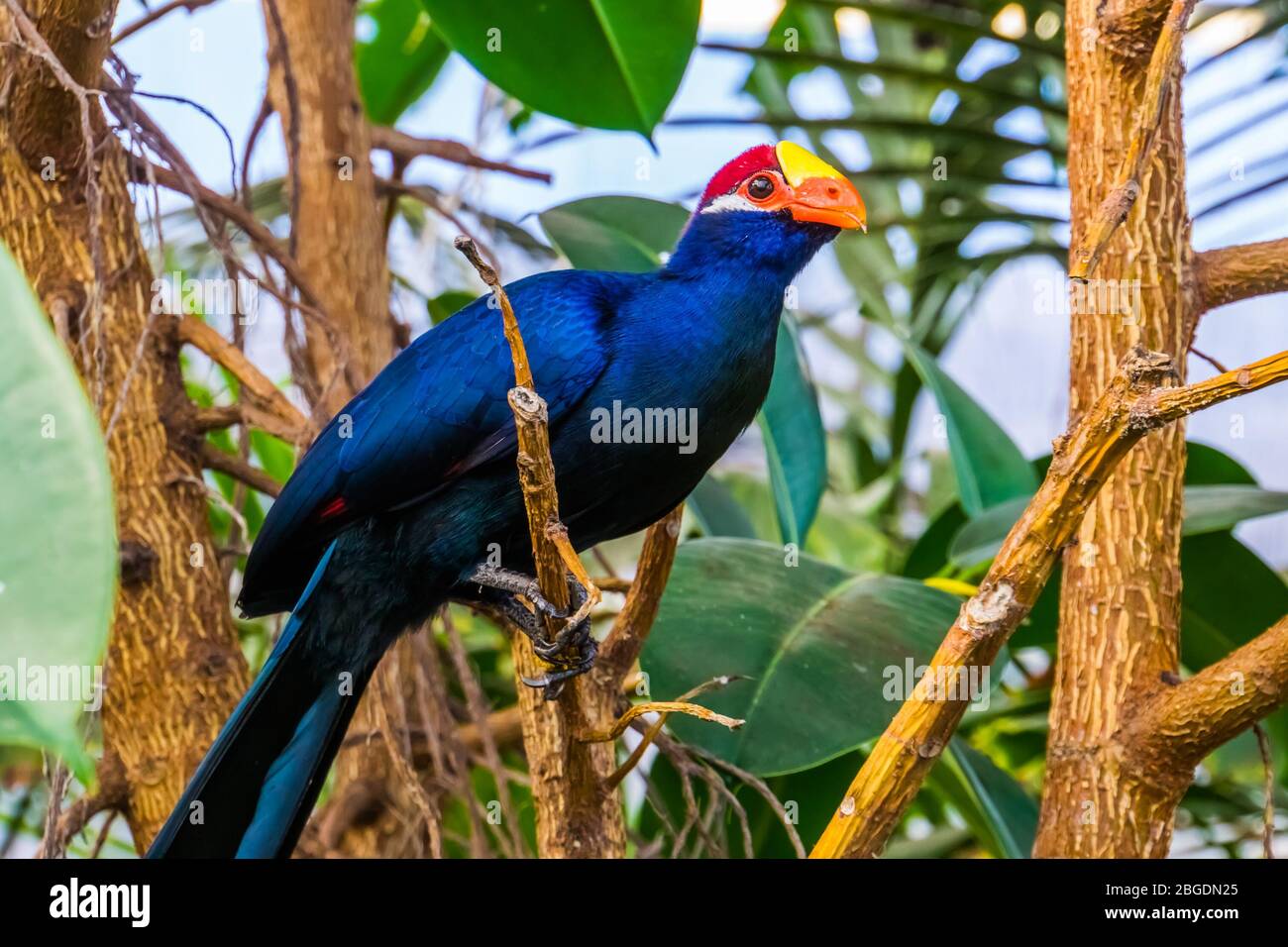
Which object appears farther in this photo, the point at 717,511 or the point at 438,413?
the point at 717,511

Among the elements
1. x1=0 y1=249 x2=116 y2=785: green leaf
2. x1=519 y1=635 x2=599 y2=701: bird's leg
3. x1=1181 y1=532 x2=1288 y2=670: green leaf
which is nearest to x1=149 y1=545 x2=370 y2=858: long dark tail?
x1=519 y1=635 x2=599 y2=701: bird's leg

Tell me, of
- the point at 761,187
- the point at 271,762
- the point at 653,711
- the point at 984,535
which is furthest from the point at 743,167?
the point at 271,762

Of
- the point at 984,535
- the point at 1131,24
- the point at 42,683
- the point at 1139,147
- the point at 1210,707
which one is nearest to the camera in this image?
the point at 42,683

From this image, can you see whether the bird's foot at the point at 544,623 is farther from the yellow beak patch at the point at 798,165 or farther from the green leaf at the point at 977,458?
the green leaf at the point at 977,458

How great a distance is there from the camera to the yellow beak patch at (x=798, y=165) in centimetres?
129

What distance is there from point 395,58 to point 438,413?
45.6 inches

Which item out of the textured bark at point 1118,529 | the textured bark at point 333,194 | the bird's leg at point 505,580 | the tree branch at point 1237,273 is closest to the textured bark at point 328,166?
the textured bark at point 333,194

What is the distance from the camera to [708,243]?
1.31 metres

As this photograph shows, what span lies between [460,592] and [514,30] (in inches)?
28.1

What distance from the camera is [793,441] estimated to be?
1620 millimetres

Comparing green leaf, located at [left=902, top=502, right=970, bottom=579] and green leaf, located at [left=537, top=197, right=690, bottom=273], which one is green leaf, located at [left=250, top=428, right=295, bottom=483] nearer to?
green leaf, located at [left=537, top=197, right=690, bottom=273]

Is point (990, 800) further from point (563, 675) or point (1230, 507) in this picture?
point (563, 675)
